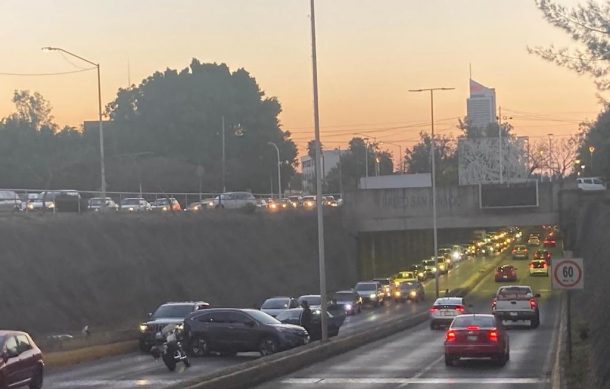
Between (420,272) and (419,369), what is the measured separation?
66.1 metres

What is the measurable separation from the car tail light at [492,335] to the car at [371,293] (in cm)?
4089

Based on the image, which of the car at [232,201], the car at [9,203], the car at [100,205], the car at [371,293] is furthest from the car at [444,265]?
the car at [9,203]

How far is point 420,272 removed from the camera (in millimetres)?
94500

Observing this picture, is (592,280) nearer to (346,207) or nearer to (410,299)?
(410,299)

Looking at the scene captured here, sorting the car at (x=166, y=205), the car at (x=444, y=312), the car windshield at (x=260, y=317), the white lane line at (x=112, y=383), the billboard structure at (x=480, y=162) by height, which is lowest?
the car at (x=444, y=312)

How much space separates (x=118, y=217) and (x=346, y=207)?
24.6 m

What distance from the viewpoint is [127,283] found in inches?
2190

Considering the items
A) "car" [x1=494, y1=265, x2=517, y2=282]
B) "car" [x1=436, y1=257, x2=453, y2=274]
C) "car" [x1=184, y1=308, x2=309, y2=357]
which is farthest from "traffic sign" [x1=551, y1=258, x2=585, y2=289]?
"car" [x1=436, y1=257, x2=453, y2=274]

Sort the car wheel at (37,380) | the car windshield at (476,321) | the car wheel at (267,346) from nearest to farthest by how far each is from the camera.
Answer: the car wheel at (37,380) → the car windshield at (476,321) → the car wheel at (267,346)

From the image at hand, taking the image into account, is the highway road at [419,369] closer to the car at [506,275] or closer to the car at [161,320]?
the car at [161,320]

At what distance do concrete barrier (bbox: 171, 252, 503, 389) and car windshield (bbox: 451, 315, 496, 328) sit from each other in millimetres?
3970

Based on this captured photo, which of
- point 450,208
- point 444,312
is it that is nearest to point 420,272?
point 450,208

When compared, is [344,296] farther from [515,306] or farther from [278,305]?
[278,305]

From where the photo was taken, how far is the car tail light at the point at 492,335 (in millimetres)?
29641
